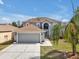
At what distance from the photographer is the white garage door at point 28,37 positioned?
41016 mm

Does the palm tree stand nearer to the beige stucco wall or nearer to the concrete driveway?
the concrete driveway

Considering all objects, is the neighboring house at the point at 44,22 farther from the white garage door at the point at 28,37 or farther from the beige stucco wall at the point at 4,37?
the white garage door at the point at 28,37

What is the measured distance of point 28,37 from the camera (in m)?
41.1

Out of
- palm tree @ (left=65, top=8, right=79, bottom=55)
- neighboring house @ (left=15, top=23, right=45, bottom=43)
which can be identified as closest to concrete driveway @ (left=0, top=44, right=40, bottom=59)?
palm tree @ (left=65, top=8, right=79, bottom=55)

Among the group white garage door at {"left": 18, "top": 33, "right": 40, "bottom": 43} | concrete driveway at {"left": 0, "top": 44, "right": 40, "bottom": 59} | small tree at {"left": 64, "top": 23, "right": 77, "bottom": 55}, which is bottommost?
concrete driveway at {"left": 0, "top": 44, "right": 40, "bottom": 59}

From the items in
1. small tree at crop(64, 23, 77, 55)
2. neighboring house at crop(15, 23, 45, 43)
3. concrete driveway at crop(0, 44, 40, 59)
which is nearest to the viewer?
concrete driveway at crop(0, 44, 40, 59)

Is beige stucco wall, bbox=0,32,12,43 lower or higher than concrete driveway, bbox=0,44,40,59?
higher

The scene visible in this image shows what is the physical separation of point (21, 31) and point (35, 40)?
365 centimetres

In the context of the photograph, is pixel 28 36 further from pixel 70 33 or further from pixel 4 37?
pixel 70 33

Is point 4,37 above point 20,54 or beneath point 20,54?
above

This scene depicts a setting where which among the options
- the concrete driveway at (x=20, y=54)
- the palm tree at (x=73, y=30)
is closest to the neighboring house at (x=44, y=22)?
the concrete driveway at (x=20, y=54)

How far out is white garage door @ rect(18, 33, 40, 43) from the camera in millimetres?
41016

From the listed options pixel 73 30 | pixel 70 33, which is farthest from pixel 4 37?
pixel 73 30

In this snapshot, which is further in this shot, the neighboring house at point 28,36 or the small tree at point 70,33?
the neighboring house at point 28,36
